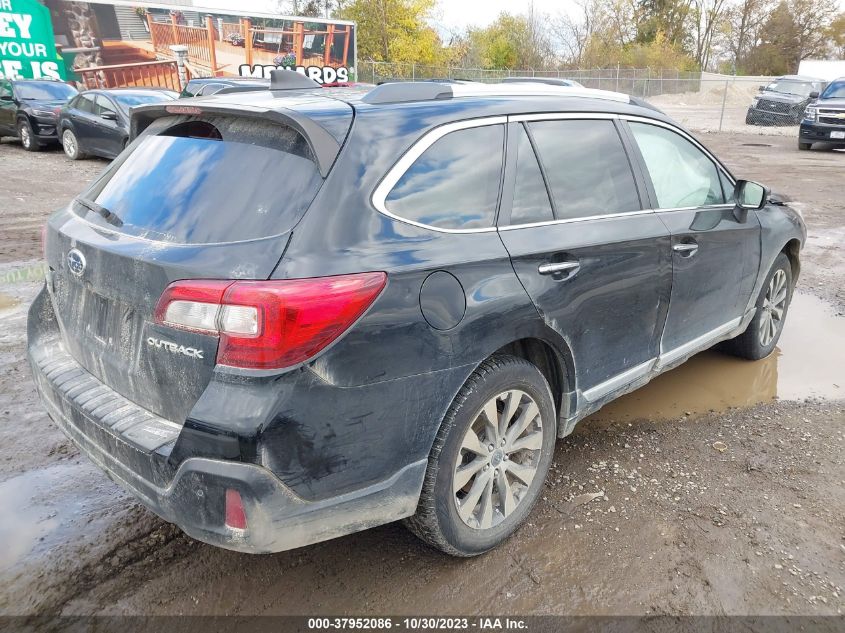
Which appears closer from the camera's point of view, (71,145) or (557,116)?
(557,116)

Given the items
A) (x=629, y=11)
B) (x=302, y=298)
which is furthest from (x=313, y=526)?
(x=629, y=11)

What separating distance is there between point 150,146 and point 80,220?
0.41m

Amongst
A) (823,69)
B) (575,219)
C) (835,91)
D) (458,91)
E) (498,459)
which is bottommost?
(498,459)

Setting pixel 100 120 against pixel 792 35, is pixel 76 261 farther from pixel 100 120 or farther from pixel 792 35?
pixel 792 35

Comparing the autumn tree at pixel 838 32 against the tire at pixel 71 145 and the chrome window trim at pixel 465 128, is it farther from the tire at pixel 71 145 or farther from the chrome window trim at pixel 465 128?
the chrome window trim at pixel 465 128

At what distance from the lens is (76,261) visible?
95.8 inches

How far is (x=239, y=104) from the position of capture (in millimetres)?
2383

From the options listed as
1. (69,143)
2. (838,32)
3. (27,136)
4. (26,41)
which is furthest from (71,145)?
(838,32)

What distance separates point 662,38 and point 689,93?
1573 cm

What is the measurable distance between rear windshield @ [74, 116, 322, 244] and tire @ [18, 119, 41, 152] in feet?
52.0

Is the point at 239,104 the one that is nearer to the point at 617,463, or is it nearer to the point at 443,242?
the point at 443,242

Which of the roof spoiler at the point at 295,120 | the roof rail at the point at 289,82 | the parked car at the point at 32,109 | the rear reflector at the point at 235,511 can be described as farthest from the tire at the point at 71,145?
the rear reflector at the point at 235,511

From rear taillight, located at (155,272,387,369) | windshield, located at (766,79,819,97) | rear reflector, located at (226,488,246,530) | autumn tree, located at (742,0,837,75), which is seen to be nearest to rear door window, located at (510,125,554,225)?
rear taillight, located at (155,272,387,369)

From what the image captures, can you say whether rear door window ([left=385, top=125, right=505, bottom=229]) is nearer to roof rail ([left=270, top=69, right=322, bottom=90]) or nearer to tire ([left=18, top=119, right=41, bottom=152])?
roof rail ([left=270, top=69, right=322, bottom=90])
